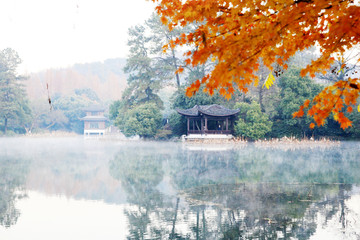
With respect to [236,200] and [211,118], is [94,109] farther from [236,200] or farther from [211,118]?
[236,200]

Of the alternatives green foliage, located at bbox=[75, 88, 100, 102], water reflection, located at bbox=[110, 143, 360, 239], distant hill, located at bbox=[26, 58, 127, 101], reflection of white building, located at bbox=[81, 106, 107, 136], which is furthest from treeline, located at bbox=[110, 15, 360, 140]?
distant hill, located at bbox=[26, 58, 127, 101]

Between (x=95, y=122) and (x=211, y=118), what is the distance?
24.9m

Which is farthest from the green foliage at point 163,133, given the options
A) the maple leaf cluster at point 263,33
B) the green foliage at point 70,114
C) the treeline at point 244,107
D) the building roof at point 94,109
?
the maple leaf cluster at point 263,33

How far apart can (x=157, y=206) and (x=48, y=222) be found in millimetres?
1771

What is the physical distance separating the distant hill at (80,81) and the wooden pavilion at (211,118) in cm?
3452

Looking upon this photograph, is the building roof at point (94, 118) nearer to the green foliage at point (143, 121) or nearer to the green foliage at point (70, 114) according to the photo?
the green foliage at point (70, 114)

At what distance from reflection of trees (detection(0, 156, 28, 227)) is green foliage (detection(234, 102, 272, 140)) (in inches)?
647

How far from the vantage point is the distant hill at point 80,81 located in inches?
2655

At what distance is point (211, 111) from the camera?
27078 mm

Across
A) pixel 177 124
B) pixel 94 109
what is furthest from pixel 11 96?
pixel 177 124

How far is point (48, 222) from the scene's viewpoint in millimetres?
5648

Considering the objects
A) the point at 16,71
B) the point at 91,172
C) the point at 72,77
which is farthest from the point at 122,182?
the point at 72,77

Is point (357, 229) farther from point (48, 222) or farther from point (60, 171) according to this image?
point (60, 171)

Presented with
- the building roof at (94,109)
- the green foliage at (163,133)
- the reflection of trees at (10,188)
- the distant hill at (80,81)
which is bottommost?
the reflection of trees at (10,188)
